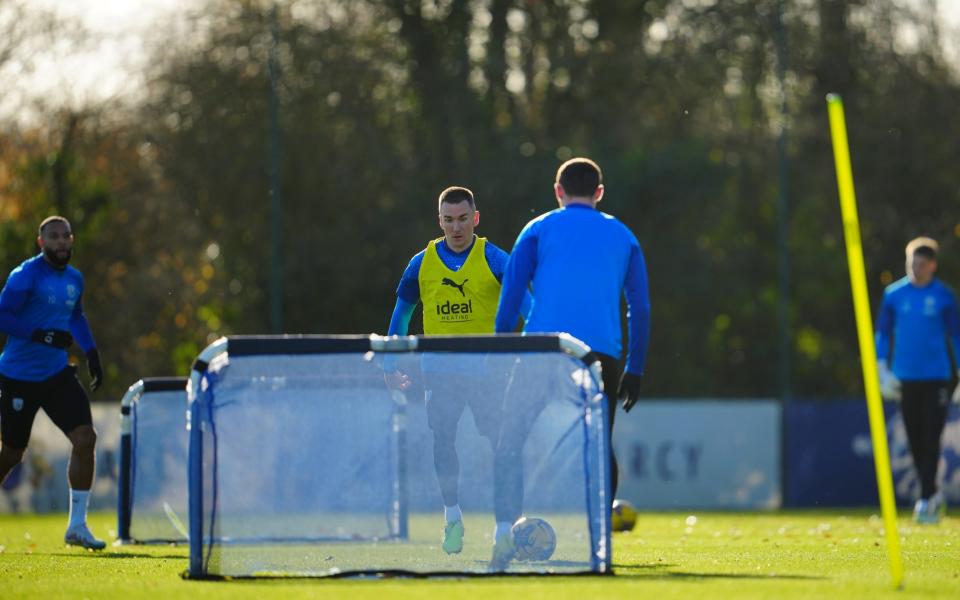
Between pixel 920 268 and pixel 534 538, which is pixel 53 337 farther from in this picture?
pixel 920 268

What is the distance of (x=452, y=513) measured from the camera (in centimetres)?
776

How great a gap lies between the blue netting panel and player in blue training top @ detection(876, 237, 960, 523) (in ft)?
19.8

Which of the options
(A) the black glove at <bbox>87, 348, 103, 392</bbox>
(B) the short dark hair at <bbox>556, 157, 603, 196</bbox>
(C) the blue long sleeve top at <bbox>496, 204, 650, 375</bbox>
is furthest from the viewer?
(A) the black glove at <bbox>87, 348, 103, 392</bbox>

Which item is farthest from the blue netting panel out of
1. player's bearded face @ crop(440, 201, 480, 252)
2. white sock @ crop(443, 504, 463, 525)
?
white sock @ crop(443, 504, 463, 525)

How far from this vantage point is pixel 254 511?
25.2 ft

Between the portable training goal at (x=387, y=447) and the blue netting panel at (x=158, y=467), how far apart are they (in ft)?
14.1

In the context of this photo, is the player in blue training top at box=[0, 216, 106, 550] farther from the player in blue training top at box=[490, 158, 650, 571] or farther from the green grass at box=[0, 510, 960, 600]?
the player in blue training top at box=[490, 158, 650, 571]

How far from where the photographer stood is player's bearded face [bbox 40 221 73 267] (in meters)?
11.2

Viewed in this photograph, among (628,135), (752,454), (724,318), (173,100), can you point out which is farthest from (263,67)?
(752,454)

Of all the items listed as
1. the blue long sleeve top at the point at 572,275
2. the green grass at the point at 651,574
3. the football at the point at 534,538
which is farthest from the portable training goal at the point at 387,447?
the blue long sleeve top at the point at 572,275

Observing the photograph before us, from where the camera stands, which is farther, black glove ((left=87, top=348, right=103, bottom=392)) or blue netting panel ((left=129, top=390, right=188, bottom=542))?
blue netting panel ((left=129, top=390, right=188, bottom=542))

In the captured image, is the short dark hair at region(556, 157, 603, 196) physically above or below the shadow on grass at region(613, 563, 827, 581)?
above

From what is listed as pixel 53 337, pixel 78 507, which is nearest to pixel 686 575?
pixel 78 507

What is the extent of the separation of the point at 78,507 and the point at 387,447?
4255mm
